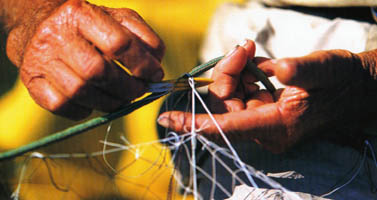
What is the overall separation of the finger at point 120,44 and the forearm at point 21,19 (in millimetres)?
265

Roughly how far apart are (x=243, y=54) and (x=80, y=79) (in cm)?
43

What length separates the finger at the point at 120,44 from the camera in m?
0.71

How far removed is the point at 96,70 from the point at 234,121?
0.35 m

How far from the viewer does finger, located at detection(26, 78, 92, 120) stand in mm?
770

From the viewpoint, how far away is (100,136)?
1069mm

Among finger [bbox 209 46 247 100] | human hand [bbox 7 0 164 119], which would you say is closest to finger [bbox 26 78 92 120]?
human hand [bbox 7 0 164 119]

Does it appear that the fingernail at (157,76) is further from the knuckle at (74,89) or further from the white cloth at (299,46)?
the white cloth at (299,46)

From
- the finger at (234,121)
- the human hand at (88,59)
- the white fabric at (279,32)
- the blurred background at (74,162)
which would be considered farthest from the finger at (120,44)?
the white fabric at (279,32)

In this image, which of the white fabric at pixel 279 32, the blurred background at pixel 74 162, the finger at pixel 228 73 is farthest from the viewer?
the white fabric at pixel 279 32

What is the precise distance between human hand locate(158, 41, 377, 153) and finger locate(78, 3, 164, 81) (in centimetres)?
12

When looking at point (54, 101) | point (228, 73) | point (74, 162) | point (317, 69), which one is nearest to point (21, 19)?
point (54, 101)

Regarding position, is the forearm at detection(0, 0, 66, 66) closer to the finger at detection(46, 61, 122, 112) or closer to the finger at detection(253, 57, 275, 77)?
the finger at detection(46, 61, 122, 112)

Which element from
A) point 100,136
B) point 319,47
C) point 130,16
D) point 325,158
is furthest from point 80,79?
point 319,47

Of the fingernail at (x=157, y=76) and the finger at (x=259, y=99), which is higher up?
the fingernail at (x=157, y=76)
